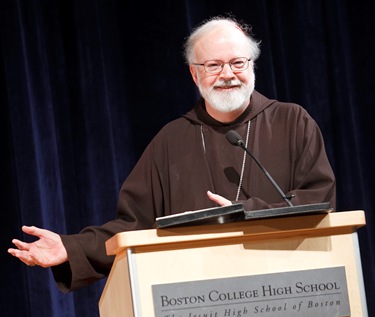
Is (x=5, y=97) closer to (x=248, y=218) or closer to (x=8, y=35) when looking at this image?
(x=8, y=35)

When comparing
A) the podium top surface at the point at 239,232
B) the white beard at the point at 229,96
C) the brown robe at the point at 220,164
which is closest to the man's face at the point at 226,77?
the white beard at the point at 229,96

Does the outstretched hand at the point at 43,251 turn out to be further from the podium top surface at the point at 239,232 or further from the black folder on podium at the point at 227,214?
the black folder on podium at the point at 227,214

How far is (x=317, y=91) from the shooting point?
4734mm

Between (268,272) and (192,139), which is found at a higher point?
(192,139)

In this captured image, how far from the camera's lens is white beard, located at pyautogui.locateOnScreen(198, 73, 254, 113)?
3336mm

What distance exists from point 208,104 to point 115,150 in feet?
3.42

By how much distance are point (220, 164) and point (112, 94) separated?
4.01 ft

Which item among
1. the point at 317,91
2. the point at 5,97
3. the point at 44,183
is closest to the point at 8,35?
the point at 5,97

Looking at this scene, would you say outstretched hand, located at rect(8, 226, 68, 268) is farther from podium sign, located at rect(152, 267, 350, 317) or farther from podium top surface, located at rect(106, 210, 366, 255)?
podium sign, located at rect(152, 267, 350, 317)

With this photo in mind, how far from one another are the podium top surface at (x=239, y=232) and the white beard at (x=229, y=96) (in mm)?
1109

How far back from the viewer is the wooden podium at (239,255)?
87.0 inches

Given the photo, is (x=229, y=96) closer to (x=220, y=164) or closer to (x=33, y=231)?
(x=220, y=164)

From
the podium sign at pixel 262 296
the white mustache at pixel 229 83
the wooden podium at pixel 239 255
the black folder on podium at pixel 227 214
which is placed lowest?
the podium sign at pixel 262 296

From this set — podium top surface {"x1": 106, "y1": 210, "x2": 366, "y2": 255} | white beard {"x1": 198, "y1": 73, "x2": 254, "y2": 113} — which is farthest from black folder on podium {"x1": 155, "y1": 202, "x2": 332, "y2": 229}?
white beard {"x1": 198, "y1": 73, "x2": 254, "y2": 113}
